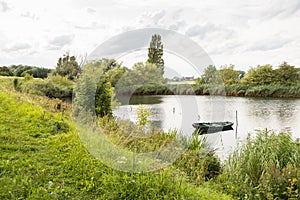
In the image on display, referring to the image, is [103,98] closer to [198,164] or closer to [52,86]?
[198,164]

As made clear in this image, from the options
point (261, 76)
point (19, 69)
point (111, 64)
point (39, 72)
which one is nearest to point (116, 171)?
point (111, 64)

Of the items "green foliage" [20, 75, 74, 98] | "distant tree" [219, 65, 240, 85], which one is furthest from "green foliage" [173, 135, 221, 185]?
"distant tree" [219, 65, 240, 85]

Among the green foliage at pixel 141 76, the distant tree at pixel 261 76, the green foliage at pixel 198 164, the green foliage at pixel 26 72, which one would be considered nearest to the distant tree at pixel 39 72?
the green foliage at pixel 26 72

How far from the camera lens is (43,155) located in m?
4.11

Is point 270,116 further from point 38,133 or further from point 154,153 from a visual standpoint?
point 38,133

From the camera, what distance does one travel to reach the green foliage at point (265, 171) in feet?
13.2

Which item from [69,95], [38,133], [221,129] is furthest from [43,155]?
[69,95]

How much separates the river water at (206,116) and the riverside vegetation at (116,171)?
54cm

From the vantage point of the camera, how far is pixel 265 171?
4.78 metres

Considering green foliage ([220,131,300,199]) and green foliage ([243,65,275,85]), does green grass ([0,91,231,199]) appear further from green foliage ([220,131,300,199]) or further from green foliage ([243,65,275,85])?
green foliage ([243,65,275,85])

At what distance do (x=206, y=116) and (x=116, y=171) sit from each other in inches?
263

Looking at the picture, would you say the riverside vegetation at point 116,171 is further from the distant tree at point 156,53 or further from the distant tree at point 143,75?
the distant tree at point 156,53

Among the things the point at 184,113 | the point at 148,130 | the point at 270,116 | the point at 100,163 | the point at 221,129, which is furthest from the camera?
the point at 270,116

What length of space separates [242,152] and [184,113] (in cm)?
149
